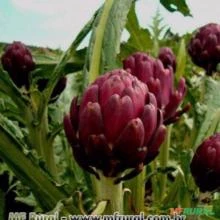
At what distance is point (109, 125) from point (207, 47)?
0.84 meters

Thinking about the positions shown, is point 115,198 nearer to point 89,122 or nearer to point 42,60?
point 89,122

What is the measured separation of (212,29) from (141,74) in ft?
2.22

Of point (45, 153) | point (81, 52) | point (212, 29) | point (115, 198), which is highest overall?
point (212, 29)

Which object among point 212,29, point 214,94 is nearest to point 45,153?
point 214,94

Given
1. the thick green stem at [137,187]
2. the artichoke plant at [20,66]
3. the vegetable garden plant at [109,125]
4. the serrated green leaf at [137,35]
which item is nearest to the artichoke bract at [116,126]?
the vegetable garden plant at [109,125]

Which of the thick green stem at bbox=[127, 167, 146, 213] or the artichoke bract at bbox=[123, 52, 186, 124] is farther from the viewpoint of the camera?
the thick green stem at bbox=[127, 167, 146, 213]

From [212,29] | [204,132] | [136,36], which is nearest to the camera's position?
[204,132]

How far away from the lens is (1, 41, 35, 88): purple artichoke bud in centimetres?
130

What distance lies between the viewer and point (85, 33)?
1.23 m

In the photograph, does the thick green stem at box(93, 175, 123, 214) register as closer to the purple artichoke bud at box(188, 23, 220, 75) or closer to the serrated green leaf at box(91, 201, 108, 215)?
the serrated green leaf at box(91, 201, 108, 215)

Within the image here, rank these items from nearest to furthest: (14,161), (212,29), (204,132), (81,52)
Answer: (14,161) → (204,132) → (81,52) → (212,29)

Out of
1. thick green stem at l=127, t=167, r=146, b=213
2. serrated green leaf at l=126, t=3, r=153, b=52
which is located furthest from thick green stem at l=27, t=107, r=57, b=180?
serrated green leaf at l=126, t=3, r=153, b=52

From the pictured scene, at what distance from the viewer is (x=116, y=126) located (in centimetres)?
80

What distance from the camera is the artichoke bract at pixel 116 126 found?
2.63ft
